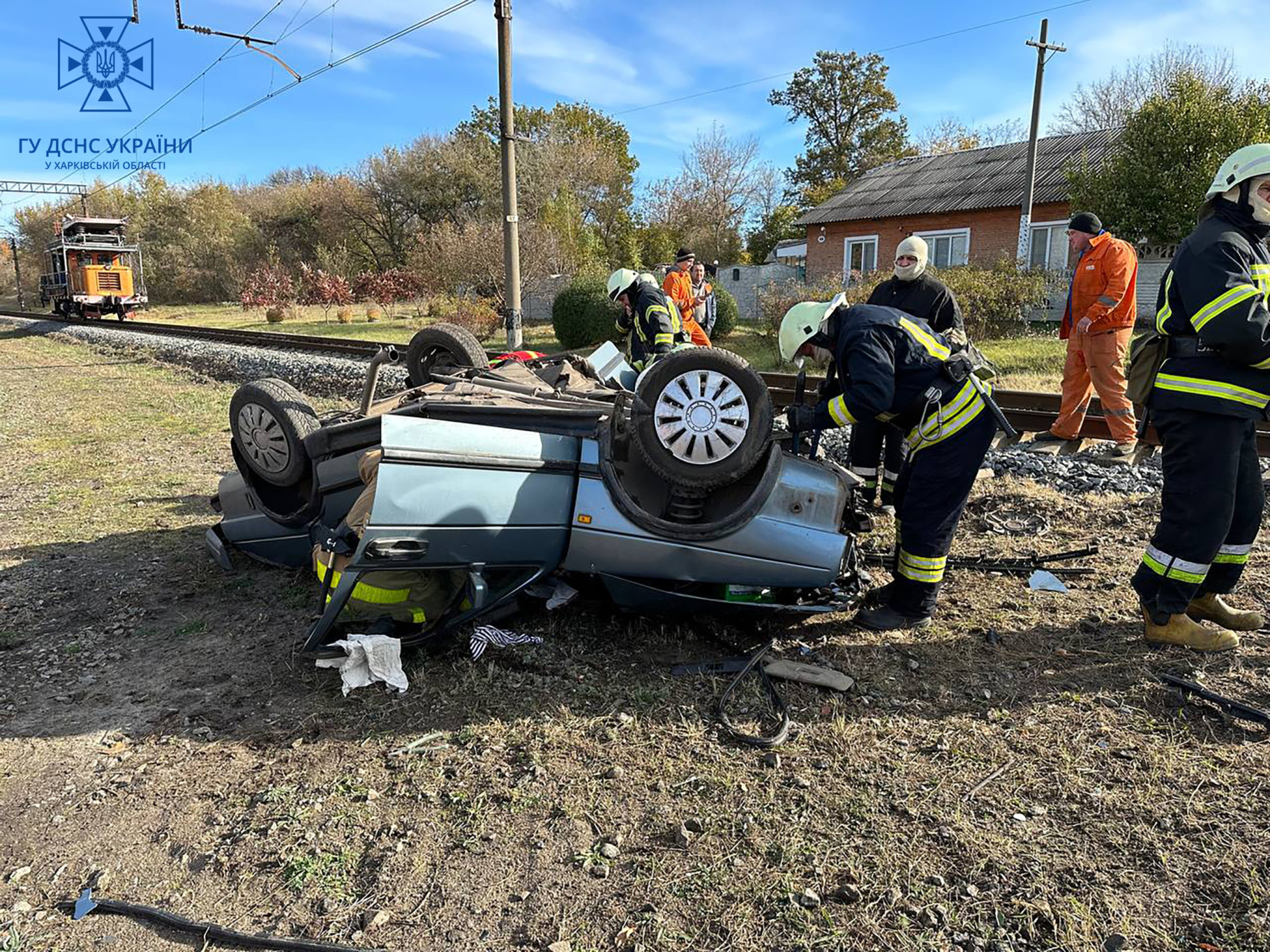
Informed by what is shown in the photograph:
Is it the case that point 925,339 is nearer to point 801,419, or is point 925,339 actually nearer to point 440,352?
point 801,419

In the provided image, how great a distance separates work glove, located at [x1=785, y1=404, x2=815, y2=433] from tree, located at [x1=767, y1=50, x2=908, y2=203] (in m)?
38.2

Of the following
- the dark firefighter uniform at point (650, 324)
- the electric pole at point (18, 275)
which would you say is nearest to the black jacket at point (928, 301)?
the dark firefighter uniform at point (650, 324)

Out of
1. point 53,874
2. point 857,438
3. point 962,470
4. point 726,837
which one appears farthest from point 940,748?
point 53,874

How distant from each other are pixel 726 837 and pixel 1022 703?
4.40 feet

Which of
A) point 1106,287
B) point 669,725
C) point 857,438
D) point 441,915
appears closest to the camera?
point 441,915

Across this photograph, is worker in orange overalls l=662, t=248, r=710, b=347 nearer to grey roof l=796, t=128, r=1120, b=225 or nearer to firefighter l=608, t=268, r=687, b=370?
firefighter l=608, t=268, r=687, b=370

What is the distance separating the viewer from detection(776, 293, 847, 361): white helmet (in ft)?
11.5

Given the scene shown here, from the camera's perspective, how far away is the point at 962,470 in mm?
3541

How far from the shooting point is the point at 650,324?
5734 mm

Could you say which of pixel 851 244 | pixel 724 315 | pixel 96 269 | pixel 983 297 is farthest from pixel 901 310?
pixel 96 269

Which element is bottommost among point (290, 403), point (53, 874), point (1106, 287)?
point (53, 874)

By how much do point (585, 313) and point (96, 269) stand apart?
1976 cm

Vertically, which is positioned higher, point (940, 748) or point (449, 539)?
point (449, 539)

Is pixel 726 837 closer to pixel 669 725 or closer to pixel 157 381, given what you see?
pixel 669 725
